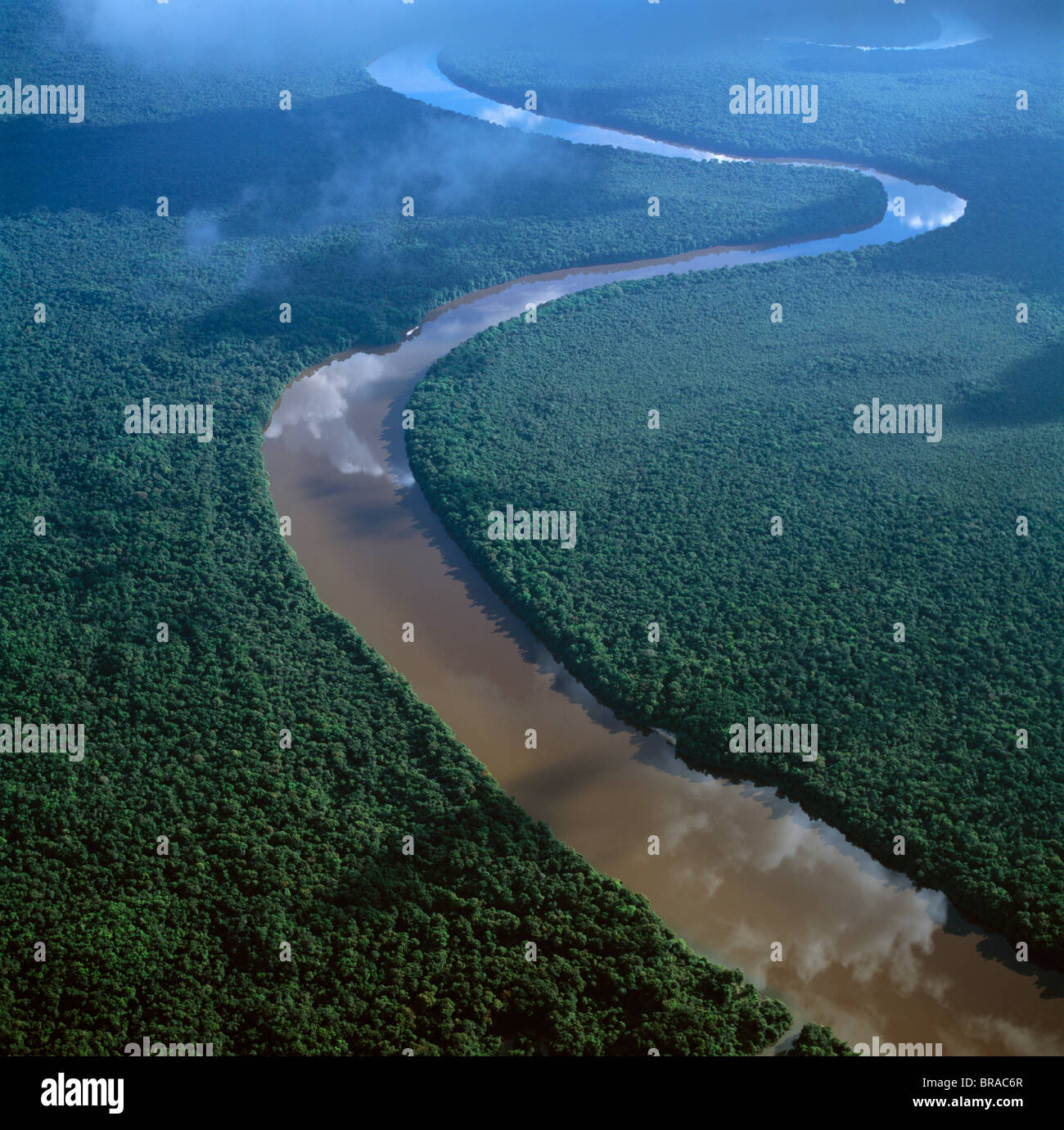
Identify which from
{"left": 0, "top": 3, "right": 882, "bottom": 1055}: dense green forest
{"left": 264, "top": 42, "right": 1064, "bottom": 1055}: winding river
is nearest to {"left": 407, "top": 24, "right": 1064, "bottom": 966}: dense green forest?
{"left": 264, "top": 42, "right": 1064, "bottom": 1055}: winding river

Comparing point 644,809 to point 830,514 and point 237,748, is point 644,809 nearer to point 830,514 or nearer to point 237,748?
point 237,748

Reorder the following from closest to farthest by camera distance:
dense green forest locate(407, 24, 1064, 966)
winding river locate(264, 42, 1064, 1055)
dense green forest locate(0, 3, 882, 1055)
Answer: dense green forest locate(0, 3, 882, 1055)
winding river locate(264, 42, 1064, 1055)
dense green forest locate(407, 24, 1064, 966)

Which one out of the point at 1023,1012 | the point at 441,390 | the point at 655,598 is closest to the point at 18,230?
the point at 441,390

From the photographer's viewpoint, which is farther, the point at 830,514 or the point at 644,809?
the point at 830,514

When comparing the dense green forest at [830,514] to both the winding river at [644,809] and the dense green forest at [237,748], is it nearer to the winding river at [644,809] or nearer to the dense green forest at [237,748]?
the winding river at [644,809]

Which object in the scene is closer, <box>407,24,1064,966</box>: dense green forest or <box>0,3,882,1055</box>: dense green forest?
<box>0,3,882,1055</box>: dense green forest

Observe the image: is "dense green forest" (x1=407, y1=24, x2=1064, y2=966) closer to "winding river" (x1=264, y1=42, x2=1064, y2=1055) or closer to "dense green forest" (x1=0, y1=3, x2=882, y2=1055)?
"winding river" (x1=264, y1=42, x2=1064, y2=1055)

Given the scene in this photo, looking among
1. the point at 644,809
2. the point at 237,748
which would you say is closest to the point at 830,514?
the point at 644,809

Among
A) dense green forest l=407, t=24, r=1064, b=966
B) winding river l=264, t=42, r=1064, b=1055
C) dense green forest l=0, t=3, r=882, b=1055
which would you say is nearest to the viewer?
dense green forest l=0, t=3, r=882, b=1055
